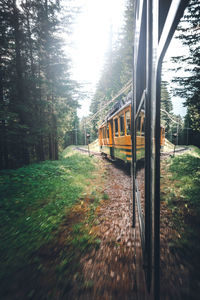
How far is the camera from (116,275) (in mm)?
1933

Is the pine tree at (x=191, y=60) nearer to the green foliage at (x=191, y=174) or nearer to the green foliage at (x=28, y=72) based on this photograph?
the green foliage at (x=191, y=174)

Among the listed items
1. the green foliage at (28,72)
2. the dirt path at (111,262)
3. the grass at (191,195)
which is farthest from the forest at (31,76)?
the grass at (191,195)

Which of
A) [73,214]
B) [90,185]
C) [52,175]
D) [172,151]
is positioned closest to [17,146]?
[52,175]

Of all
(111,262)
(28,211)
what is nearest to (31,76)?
(28,211)

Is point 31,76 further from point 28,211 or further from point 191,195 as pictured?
point 191,195

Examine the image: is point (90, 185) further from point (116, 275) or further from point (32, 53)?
point (32, 53)

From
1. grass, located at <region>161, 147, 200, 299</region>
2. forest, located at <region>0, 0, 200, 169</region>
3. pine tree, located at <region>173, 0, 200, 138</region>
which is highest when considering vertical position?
forest, located at <region>0, 0, 200, 169</region>

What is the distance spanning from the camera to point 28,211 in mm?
3699

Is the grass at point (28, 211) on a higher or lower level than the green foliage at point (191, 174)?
lower

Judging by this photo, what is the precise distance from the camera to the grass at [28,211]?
246 centimetres

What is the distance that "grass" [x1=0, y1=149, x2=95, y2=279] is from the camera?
8.07 ft

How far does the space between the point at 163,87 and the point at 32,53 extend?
11745 millimetres

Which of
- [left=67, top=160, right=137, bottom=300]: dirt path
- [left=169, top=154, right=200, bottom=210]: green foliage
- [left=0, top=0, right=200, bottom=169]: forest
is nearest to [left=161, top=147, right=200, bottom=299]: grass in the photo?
[left=169, top=154, right=200, bottom=210]: green foliage

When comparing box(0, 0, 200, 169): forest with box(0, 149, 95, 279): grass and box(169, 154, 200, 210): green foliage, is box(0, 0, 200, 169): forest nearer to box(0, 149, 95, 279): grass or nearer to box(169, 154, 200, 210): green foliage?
box(0, 149, 95, 279): grass
